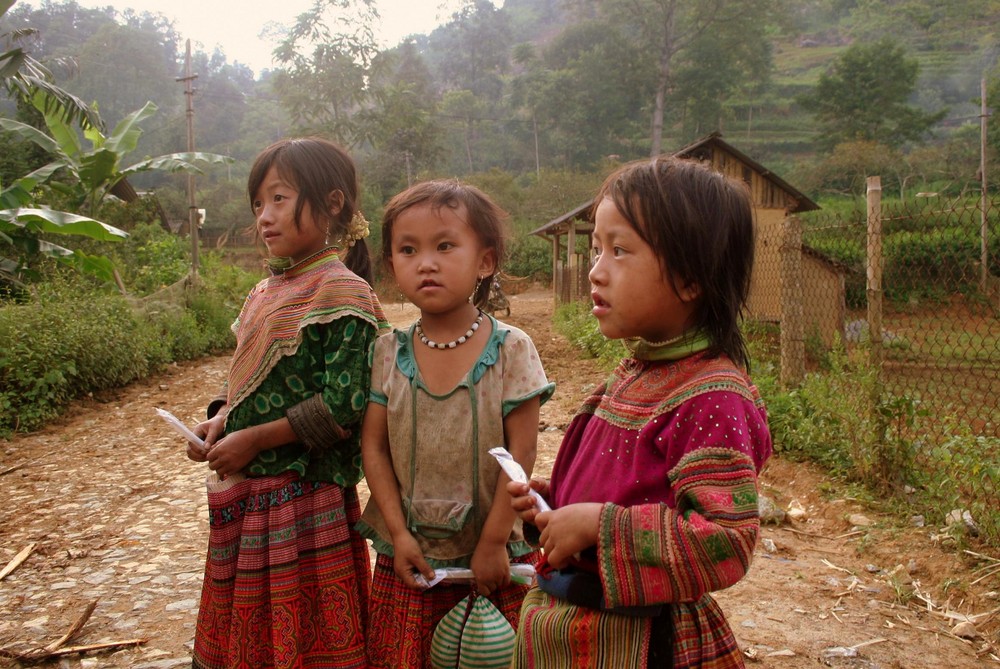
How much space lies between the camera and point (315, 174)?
1885 millimetres

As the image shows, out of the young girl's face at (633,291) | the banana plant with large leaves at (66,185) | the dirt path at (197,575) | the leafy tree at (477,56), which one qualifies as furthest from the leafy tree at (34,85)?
the leafy tree at (477,56)

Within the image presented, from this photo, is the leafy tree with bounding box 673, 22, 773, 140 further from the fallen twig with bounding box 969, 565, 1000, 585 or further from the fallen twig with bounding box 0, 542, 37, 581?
the fallen twig with bounding box 0, 542, 37, 581

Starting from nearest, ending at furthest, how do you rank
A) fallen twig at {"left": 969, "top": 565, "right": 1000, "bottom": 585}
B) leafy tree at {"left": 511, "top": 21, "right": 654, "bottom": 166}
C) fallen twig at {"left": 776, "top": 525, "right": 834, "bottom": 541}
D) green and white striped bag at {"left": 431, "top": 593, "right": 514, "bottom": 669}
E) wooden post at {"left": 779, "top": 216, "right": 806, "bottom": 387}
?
green and white striped bag at {"left": 431, "top": 593, "right": 514, "bottom": 669} < fallen twig at {"left": 969, "top": 565, "right": 1000, "bottom": 585} < fallen twig at {"left": 776, "top": 525, "right": 834, "bottom": 541} < wooden post at {"left": 779, "top": 216, "right": 806, "bottom": 387} < leafy tree at {"left": 511, "top": 21, "right": 654, "bottom": 166}

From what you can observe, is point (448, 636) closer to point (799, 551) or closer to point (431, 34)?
point (799, 551)

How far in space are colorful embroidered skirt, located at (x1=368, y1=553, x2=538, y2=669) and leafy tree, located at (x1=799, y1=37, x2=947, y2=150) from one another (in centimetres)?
3242

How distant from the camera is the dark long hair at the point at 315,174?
1876 millimetres

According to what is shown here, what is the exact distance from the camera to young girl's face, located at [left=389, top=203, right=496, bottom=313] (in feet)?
5.43

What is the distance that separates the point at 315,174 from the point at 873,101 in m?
34.8

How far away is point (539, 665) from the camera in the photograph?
1244mm

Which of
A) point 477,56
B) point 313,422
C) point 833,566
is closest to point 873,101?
point 477,56

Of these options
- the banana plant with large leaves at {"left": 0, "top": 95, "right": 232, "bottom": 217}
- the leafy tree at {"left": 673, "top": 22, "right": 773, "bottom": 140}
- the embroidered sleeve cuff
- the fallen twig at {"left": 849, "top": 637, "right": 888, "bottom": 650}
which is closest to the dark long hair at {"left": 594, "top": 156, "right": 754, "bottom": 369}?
the embroidered sleeve cuff

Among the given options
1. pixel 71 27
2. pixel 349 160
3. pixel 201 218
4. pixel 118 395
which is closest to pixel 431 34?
pixel 71 27

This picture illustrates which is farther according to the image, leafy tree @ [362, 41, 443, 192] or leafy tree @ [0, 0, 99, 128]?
leafy tree @ [362, 41, 443, 192]

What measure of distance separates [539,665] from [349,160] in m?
1.35
